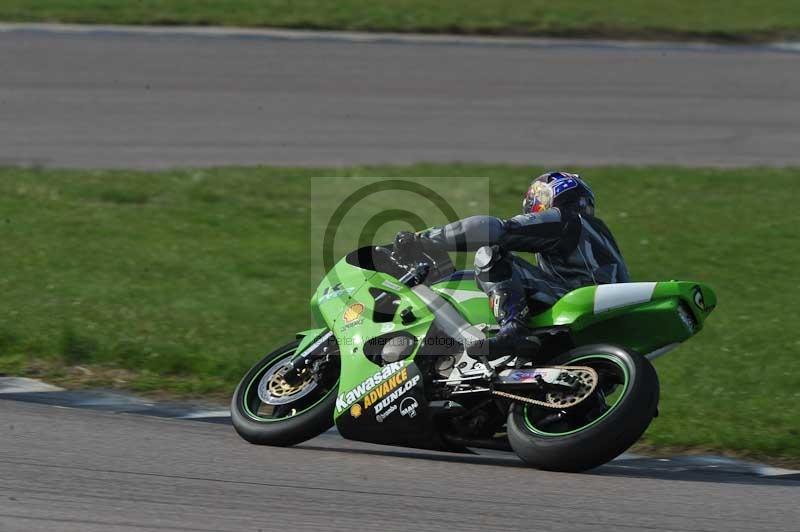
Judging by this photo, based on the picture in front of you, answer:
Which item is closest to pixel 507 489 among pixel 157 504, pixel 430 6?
pixel 157 504

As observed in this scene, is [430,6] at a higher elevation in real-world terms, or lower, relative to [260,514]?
higher

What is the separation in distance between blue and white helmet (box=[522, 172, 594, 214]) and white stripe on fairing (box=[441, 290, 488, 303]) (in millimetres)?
532

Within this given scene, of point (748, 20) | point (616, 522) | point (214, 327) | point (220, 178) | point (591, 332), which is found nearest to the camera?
point (616, 522)

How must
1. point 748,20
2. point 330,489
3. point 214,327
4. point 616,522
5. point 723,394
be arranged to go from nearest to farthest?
point 616,522, point 330,489, point 723,394, point 214,327, point 748,20

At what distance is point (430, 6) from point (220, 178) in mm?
9672

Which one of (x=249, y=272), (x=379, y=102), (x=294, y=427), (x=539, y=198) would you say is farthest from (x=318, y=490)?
(x=379, y=102)

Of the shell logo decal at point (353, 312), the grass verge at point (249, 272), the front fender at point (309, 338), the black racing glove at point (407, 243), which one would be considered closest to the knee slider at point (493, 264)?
the black racing glove at point (407, 243)

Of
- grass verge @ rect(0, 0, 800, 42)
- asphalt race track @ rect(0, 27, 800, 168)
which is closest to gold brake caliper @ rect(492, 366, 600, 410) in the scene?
asphalt race track @ rect(0, 27, 800, 168)

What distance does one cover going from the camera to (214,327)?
936cm

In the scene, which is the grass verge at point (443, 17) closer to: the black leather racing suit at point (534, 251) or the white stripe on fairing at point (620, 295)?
the black leather racing suit at point (534, 251)

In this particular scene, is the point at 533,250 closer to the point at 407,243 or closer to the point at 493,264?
the point at 493,264

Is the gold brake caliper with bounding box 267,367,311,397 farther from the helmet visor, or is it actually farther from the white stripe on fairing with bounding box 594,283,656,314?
the white stripe on fairing with bounding box 594,283,656,314

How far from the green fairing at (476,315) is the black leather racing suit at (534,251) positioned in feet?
0.52

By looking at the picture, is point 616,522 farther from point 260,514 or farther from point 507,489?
point 260,514
